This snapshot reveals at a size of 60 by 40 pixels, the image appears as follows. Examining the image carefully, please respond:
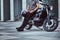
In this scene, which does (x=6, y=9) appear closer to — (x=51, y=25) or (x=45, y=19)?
(x=45, y=19)

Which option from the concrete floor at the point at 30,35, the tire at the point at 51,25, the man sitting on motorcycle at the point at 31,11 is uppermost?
the man sitting on motorcycle at the point at 31,11

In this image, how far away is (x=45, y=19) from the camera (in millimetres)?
9047

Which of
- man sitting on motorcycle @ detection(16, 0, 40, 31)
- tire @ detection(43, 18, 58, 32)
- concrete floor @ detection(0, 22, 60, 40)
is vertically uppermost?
man sitting on motorcycle @ detection(16, 0, 40, 31)

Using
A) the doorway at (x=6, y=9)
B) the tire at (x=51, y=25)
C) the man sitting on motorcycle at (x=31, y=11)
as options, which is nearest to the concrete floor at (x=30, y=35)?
the tire at (x=51, y=25)

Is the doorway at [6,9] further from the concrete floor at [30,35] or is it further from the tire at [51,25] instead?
the tire at [51,25]

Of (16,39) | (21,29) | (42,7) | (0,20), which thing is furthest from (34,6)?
(0,20)

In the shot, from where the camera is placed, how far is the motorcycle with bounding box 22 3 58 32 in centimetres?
881

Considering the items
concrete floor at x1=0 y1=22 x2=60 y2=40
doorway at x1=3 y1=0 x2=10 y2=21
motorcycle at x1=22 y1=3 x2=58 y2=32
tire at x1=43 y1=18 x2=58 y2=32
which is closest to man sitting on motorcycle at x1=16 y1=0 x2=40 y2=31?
motorcycle at x1=22 y1=3 x2=58 y2=32

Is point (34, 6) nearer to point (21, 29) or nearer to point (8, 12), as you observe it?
point (21, 29)

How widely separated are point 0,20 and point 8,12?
2.67 feet

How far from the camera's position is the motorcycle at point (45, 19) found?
881 cm

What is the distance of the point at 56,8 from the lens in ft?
53.9

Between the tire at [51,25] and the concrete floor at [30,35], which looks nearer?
the concrete floor at [30,35]

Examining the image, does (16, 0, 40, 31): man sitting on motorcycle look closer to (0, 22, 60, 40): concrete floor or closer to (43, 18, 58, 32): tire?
(0, 22, 60, 40): concrete floor
